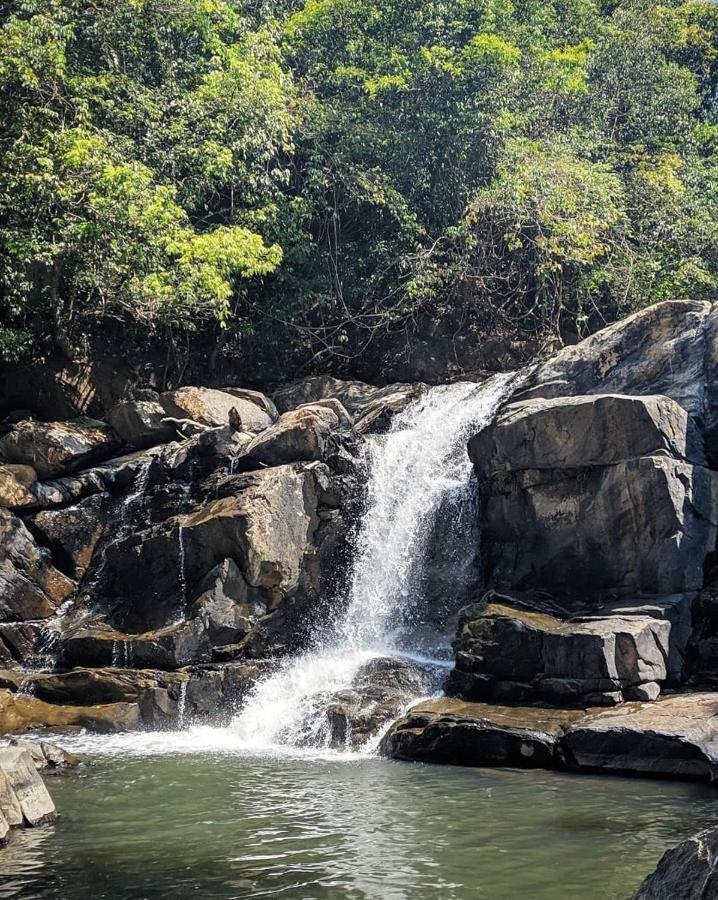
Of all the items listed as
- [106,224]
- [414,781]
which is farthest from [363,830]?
[106,224]

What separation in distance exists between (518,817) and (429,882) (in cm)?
206

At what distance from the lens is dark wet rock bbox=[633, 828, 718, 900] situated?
498cm

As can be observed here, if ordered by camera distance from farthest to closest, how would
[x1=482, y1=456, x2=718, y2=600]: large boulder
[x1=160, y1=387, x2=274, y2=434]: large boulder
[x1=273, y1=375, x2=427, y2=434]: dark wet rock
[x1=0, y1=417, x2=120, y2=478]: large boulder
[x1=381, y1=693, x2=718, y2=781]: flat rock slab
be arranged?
[x1=160, y1=387, x2=274, y2=434]: large boulder
[x1=273, y1=375, x2=427, y2=434]: dark wet rock
[x1=0, y1=417, x2=120, y2=478]: large boulder
[x1=482, y1=456, x2=718, y2=600]: large boulder
[x1=381, y1=693, x2=718, y2=781]: flat rock slab

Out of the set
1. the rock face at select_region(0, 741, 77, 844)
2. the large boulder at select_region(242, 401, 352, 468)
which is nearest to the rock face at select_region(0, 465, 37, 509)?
the large boulder at select_region(242, 401, 352, 468)

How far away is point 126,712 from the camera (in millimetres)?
14570

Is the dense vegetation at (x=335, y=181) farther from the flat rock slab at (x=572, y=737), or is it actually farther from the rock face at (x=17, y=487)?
the flat rock slab at (x=572, y=737)

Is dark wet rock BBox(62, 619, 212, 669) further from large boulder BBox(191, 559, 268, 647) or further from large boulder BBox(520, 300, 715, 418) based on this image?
large boulder BBox(520, 300, 715, 418)

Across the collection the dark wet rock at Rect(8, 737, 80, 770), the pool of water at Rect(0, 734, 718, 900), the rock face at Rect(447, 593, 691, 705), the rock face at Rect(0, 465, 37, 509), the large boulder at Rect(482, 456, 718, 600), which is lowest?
the pool of water at Rect(0, 734, 718, 900)

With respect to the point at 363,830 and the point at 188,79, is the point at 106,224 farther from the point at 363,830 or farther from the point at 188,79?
the point at 363,830

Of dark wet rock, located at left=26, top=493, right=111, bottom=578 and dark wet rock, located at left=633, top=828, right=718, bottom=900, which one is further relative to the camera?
dark wet rock, located at left=26, top=493, right=111, bottom=578

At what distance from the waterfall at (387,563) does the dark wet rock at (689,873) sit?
8.39m

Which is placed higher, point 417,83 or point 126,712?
point 417,83

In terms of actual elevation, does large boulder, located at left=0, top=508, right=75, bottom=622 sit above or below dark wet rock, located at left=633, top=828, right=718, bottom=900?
above

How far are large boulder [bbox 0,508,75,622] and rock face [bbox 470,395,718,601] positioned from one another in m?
7.81
